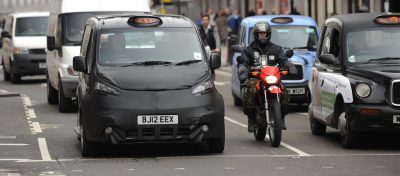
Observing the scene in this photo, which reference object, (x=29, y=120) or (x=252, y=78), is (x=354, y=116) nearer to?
(x=252, y=78)

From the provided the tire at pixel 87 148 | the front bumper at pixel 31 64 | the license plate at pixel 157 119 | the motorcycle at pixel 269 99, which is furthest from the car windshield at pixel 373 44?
the front bumper at pixel 31 64

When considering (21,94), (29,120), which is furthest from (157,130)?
(21,94)

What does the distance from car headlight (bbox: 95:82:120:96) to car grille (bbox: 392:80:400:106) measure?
320 centimetres

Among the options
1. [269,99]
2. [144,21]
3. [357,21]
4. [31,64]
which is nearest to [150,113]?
[144,21]

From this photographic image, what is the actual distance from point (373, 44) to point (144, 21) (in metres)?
2.96

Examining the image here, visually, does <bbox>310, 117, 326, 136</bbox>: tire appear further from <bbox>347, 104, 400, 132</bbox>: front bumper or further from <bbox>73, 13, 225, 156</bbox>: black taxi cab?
<bbox>73, 13, 225, 156</bbox>: black taxi cab

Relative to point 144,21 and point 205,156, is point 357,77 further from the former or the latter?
point 144,21

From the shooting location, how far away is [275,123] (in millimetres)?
15266

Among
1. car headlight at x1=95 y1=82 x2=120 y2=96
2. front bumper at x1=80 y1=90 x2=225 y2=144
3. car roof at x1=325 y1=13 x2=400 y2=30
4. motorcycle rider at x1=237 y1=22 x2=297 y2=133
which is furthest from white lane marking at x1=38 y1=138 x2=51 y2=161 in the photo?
car roof at x1=325 y1=13 x2=400 y2=30

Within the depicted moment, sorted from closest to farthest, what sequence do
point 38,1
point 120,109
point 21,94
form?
point 120,109, point 21,94, point 38,1

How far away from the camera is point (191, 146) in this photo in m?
15.7

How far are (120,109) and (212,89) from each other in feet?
3.70

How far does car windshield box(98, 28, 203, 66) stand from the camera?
1509 centimetres

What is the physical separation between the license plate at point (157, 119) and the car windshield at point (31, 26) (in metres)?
20.5
